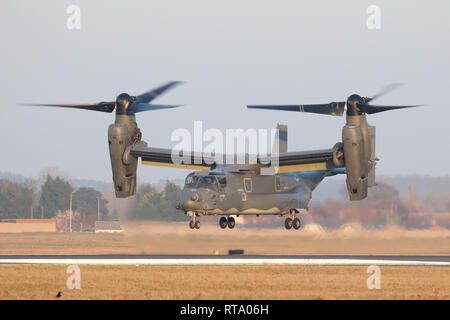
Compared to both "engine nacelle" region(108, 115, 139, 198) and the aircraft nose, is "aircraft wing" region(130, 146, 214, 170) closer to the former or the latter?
"engine nacelle" region(108, 115, 139, 198)

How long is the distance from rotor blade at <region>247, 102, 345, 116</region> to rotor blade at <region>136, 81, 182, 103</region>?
4953 millimetres

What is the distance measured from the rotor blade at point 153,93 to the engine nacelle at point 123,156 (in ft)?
4.97

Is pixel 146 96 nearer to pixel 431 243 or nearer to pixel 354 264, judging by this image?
pixel 354 264

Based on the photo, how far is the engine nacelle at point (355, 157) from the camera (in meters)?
35.7

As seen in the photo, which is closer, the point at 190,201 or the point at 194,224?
the point at 190,201

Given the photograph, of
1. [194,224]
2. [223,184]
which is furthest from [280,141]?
[194,224]

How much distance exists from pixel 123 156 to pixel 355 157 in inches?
450

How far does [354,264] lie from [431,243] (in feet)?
52.0

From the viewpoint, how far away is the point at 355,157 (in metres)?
35.9

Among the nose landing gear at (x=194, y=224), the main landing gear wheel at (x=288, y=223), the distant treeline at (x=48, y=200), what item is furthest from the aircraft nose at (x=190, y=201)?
the distant treeline at (x=48, y=200)

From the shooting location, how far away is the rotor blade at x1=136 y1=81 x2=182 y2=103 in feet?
132

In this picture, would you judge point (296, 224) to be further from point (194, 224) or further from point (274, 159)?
point (194, 224)

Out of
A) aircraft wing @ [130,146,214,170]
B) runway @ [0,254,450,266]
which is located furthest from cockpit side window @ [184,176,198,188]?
runway @ [0,254,450,266]

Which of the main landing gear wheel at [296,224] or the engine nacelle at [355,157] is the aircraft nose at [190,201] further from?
the engine nacelle at [355,157]
